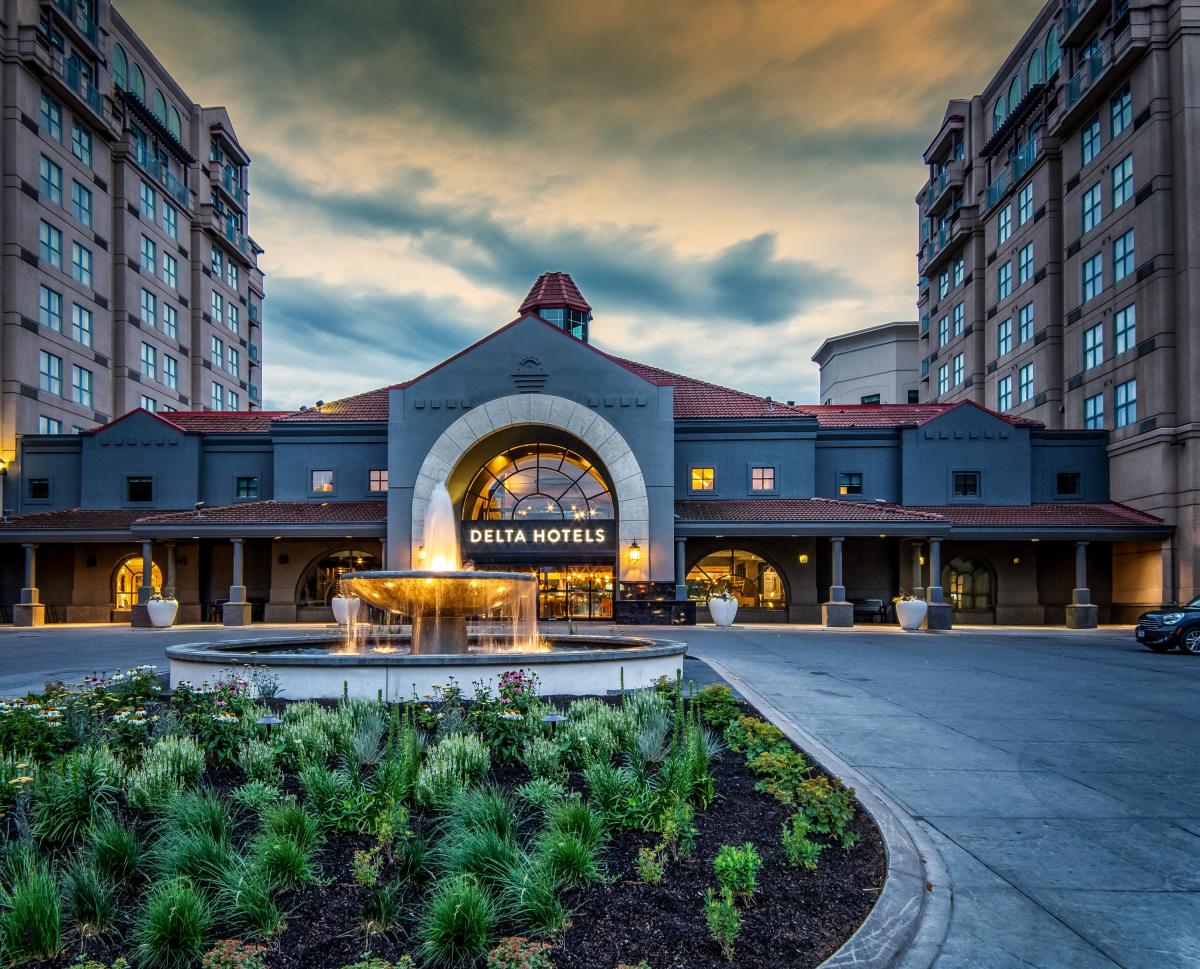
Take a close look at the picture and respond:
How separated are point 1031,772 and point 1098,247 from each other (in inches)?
1304

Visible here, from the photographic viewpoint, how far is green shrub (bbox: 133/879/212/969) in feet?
13.0

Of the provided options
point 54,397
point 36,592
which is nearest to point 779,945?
point 36,592

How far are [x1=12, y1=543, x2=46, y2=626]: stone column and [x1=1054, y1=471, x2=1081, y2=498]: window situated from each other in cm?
4207

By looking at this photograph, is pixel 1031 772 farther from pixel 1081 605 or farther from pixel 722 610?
pixel 1081 605

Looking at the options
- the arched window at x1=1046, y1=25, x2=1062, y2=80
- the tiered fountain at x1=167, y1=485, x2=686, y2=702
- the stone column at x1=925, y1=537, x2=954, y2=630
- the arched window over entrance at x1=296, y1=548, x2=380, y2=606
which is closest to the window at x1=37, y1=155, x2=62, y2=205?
the arched window over entrance at x1=296, y1=548, x2=380, y2=606

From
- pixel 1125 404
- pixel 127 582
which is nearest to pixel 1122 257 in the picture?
pixel 1125 404

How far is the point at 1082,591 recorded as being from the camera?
30.2 metres

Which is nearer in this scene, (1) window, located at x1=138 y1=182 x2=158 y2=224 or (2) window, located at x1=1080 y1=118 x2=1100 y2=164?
(2) window, located at x1=1080 y1=118 x2=1100 y2=164

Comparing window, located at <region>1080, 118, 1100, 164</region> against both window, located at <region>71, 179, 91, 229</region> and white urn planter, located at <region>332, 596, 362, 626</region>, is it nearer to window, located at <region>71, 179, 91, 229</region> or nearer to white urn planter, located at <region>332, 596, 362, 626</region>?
white urn planter, located at <region>332, 596, 362, 626</region>

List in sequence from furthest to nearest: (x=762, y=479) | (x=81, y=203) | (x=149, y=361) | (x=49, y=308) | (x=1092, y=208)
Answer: (x=149, y=361) < (x=81, y=203) < (x=49, y=308) < (x=1092, y=208) < (x=762, y=479)

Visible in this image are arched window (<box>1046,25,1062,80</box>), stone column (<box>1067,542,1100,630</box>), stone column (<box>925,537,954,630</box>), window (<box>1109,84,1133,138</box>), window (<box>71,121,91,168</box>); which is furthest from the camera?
window (<box>71,121,91,168</box>)

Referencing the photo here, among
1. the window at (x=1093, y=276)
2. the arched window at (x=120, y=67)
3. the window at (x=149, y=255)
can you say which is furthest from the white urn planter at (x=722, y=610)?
the arched window at (x=120, y=67)

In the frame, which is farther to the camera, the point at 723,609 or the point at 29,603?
the point at 29,603

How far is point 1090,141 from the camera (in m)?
34.2
